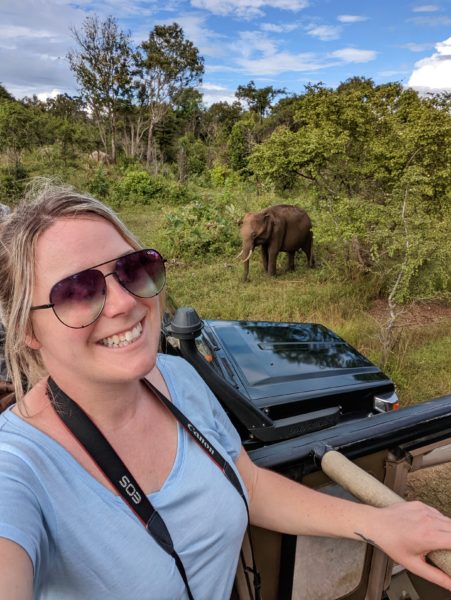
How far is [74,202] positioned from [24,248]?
156mm

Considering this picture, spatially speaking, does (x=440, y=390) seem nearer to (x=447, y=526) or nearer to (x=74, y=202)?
(x=447, y=526)

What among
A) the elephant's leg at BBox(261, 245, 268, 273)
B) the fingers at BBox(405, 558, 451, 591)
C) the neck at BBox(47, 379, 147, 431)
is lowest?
the elephant's leg at BBox(261, 245, 268, 273)

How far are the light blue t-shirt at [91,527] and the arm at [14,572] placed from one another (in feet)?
0.05

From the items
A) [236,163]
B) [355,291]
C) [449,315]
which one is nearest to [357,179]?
[355,291]

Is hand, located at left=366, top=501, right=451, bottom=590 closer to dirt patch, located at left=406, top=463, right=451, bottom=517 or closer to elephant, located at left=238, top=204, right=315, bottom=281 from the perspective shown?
dirt patch, located at left=406, top=463, right=451, bottom=517

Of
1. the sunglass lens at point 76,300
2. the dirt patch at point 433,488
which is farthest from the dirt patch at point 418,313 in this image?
the sunglass lens at point 76,300

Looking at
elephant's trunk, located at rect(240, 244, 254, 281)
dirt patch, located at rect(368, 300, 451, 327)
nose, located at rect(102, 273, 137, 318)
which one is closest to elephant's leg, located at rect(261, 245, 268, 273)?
elephant's trunk, located at rect(240, 244, 254, 281)

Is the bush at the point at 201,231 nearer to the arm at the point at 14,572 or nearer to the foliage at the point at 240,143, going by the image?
the arm at the point at 14,572

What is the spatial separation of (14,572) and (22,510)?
3.7 inches

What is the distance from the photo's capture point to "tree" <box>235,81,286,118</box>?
2950 centimetres

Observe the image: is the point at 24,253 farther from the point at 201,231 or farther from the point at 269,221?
the point at 201,231

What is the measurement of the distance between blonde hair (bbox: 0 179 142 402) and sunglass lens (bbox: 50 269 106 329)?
61 mm

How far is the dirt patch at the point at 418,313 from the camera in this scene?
22.0ft

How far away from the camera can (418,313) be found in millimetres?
7094
